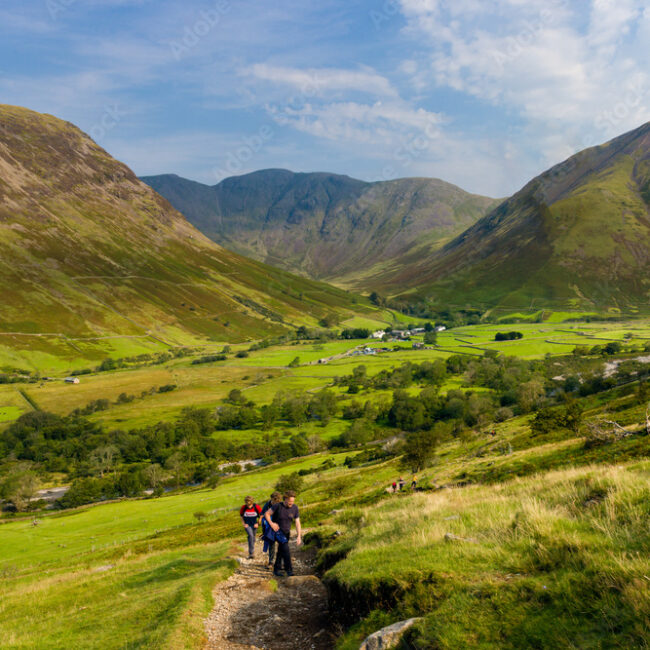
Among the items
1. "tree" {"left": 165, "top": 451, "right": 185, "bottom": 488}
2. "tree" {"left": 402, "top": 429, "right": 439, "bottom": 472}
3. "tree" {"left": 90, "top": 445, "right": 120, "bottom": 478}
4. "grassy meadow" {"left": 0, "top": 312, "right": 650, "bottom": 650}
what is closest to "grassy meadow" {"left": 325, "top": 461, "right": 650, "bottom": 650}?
"grassy meadow" {"left": 0, "top": 312, "right": 650, "bottom": 650}

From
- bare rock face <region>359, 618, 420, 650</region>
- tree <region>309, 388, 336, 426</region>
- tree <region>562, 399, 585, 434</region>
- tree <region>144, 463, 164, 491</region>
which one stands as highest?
bare rock face <region>359, 618, 420, 650</region>

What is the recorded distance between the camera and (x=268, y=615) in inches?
509

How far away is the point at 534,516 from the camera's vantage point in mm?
10305

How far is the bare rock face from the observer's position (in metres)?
7.61

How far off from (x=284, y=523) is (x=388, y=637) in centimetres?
948

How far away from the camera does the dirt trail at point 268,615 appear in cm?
1117

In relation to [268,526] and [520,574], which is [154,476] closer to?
[268,526]

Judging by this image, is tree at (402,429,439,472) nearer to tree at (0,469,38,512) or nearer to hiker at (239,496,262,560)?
hiker at (239,496,262,560)

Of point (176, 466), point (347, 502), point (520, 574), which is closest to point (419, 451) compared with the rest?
point (347, 502)

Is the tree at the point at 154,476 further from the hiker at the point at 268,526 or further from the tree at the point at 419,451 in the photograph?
the hiker at the point at 268,526

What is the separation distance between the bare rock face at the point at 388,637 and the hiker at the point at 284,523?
27.9 ft

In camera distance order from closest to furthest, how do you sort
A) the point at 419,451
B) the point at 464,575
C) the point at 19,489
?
1. the point at 464,575
2. the point at 419,451
3. the point at 19,489

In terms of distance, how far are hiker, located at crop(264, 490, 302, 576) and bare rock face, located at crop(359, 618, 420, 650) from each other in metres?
8.50

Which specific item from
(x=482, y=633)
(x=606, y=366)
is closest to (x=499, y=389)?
(x=606, y=366)
